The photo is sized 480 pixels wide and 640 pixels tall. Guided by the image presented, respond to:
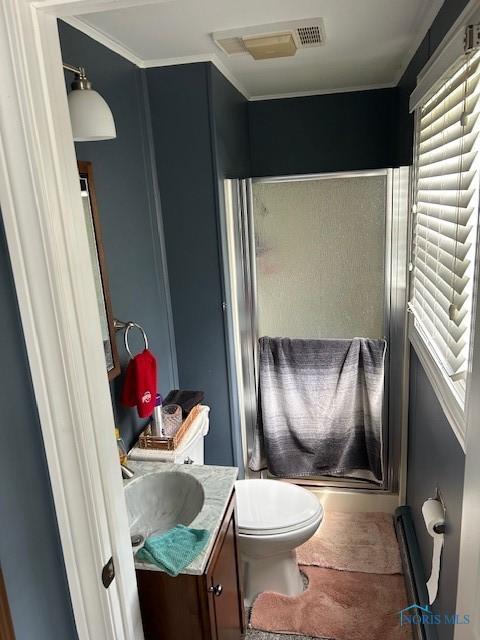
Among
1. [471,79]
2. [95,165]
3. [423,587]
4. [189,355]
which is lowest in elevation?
[423,587]

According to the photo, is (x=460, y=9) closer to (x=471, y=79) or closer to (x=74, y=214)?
(x=471, y=79)

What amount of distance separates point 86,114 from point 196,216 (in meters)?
0.96

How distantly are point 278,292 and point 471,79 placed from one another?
1484 millimetres

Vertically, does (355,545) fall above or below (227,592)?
below

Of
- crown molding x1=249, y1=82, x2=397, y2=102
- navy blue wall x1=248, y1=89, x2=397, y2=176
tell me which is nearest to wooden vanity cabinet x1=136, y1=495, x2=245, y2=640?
navy blue wall x1=248, y1=89, x2=397, y2=176

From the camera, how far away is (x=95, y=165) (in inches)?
66.6

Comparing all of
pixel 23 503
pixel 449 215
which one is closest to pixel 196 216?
pixel 449 215

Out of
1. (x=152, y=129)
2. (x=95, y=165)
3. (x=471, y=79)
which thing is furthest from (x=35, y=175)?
(x=152, y=129)

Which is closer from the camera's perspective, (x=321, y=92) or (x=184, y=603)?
(x=184, y=603)

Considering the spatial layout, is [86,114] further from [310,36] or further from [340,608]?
[340,608]

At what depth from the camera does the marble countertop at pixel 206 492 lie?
4.33ft

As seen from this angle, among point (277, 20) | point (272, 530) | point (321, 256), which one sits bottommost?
point (272, 530)

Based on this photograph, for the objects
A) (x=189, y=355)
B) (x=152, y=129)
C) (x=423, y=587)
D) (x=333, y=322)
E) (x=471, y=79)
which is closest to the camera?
(x=471, y=79)

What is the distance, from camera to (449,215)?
1515mm
